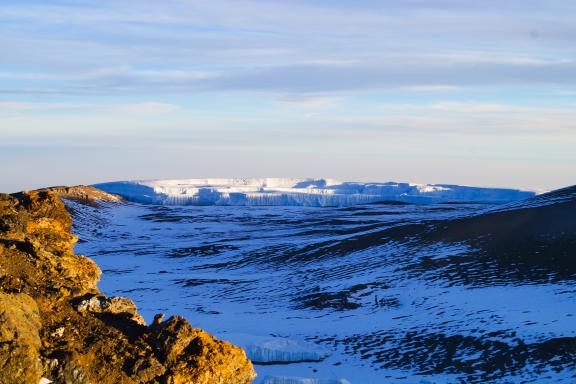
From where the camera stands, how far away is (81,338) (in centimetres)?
1052

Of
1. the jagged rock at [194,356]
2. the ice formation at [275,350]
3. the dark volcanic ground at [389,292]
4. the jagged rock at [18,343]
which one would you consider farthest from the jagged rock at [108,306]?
the ice formation at [275,350]

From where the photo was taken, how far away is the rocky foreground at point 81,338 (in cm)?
947

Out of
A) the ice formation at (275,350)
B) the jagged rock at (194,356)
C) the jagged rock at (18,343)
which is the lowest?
the ice formation at (275,350)

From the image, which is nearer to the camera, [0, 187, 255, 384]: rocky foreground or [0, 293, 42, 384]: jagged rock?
[0, 293, 42, 384]: jagged rock

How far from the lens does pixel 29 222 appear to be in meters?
15.9

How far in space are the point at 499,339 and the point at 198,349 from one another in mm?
29640

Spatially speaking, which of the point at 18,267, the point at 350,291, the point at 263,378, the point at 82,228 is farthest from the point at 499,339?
the point at 82,228

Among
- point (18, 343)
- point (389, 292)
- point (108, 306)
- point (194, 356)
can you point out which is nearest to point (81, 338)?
point (108, 306)

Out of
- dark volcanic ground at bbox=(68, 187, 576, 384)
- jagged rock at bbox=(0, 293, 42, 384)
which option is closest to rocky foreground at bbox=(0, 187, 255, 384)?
jagged rock at bbox=(0, 293, 42, 384)

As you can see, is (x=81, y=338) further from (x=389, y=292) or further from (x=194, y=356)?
(x=389, y=292)

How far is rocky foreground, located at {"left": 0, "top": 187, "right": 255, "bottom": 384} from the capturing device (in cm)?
947

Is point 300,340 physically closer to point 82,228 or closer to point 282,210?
point 82,228

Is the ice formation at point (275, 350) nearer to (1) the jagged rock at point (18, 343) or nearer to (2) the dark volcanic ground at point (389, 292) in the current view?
(2) the dark volcanic ground at point (389, 292)

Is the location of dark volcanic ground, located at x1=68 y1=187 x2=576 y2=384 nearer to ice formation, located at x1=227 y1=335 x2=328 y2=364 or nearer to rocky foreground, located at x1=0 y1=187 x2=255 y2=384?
ice formation, located at x1=227 y1=335 x2=328 y2=364
